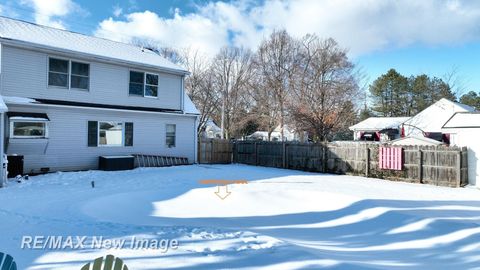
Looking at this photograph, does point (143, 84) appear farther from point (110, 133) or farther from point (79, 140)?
point (79, 140)

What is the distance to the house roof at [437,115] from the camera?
2918 cm

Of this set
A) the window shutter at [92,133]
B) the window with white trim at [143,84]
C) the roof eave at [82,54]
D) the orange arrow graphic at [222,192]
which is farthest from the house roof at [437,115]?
the window shutter at [92,133]

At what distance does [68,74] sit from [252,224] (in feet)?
39.4

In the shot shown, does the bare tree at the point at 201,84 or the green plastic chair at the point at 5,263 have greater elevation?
the bare tree at the point at 201,84

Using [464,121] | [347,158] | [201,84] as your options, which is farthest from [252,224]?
[201,84]

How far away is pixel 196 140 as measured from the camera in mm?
19109

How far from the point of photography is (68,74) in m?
14.5

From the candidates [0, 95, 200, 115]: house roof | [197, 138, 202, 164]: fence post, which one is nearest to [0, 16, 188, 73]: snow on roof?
[0, 95, 200, 115]: house roof

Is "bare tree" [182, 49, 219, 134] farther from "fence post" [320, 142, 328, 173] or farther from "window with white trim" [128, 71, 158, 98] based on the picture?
"fence post" [320, 142, 328, 173]

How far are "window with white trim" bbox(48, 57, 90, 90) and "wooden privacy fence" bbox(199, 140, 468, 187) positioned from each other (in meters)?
7.71

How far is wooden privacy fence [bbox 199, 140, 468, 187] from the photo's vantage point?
12.5 meters

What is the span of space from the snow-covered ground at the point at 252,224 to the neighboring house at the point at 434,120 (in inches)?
796

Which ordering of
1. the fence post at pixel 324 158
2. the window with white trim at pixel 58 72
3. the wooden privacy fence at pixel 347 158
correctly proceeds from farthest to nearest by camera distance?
the fence post at pixel 324 158 → the window with white trim at pixel 58 72 → the wooden privacy fence at pixel 347 158

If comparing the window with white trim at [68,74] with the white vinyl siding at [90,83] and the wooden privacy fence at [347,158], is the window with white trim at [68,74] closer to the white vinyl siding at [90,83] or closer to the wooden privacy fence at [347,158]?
the white vinyl siding at [90,83]
